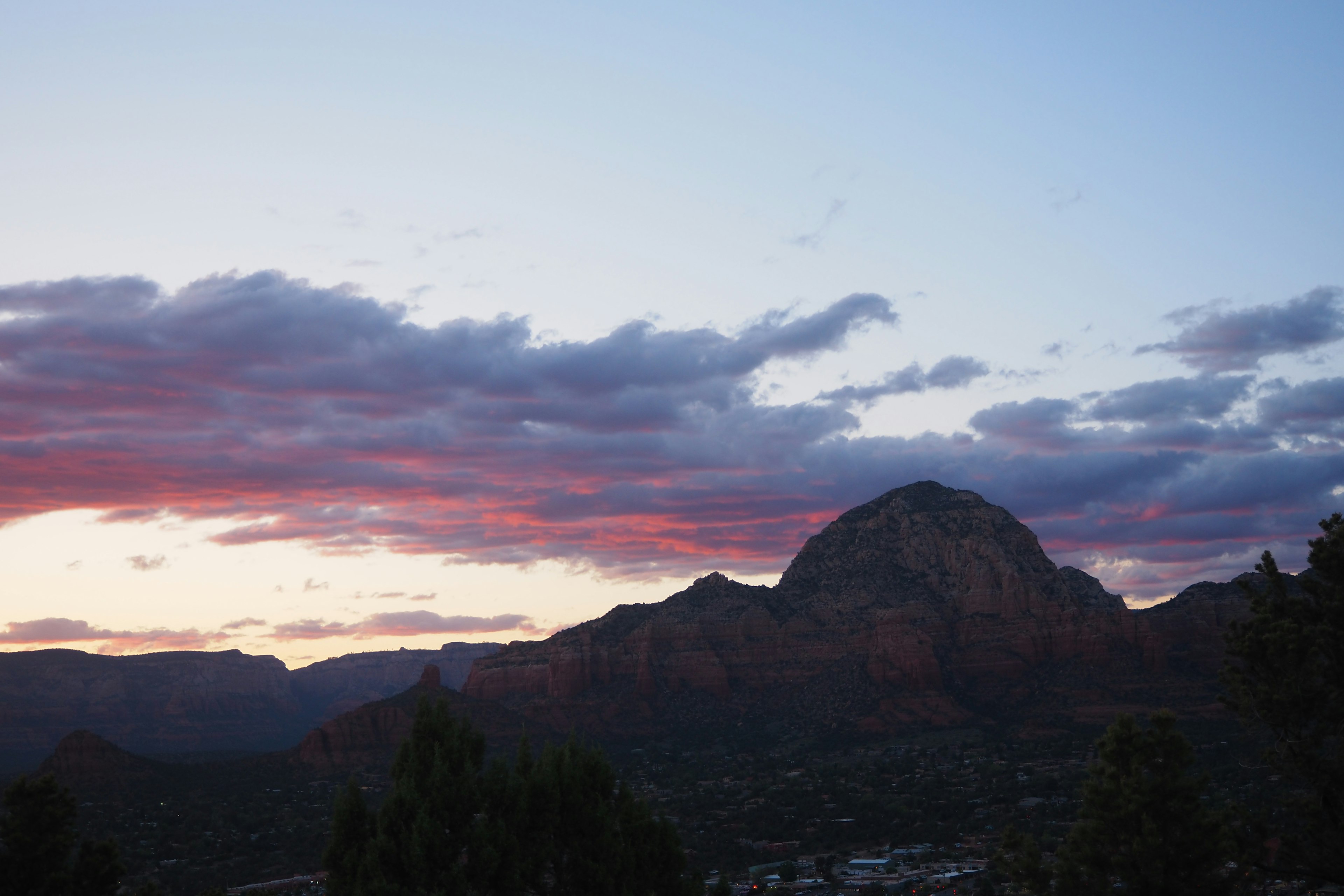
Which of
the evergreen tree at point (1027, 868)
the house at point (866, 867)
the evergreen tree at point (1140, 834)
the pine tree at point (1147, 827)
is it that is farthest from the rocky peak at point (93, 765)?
the pine tree at point (1147, 827)

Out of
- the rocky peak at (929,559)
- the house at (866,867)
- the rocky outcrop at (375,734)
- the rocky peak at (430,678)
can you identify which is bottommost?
the house at (866,867)

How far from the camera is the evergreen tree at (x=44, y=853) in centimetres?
2752

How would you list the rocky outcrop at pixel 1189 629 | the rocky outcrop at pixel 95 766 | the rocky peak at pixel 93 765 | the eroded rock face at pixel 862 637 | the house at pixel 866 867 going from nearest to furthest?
the house at pixel 866 867
the rocky outcrop at pixel 95 766
the rocky peak at pixel 93 765
the rocky outcrop at pixel 1189 629
the eroded rock face at pixel 862 637

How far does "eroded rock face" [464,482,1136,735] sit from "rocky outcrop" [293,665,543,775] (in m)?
15.7

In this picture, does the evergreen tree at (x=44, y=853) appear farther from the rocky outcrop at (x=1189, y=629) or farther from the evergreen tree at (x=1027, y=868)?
the rocky outcrop at (x=1189, y=629)

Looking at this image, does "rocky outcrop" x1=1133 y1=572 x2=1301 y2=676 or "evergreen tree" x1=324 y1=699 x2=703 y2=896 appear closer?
"evergreen tree" x1=324 y1=699 x2=703 y2=896

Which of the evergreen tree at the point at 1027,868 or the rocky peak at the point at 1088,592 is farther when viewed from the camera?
the rocky peak at the point at 1088,592

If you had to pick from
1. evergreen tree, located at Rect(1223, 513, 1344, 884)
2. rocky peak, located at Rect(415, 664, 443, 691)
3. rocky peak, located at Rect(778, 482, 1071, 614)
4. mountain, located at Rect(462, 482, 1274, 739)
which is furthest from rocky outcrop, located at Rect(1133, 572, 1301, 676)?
evergreen tree, located at Rect(1223, 513, 1344, 884)

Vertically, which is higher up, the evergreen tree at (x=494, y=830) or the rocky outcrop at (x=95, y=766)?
the evergreen tree at (x=494, y=830)

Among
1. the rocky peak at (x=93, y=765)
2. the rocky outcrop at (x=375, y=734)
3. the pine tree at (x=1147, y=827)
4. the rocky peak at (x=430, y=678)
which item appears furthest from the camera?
the rocky peak at (x=430, y=678)

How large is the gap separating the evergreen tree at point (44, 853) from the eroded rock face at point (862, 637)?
123205 millimetres

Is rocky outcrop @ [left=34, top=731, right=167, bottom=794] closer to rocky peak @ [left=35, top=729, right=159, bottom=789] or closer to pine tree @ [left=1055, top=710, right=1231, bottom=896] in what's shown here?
rocky peak @ [left=35, top=729, right=159, bottom=789]

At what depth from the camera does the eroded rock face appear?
153m

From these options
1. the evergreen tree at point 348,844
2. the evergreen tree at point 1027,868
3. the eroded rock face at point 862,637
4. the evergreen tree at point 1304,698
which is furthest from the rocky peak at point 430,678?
the evergreen tree at point 1304,698
